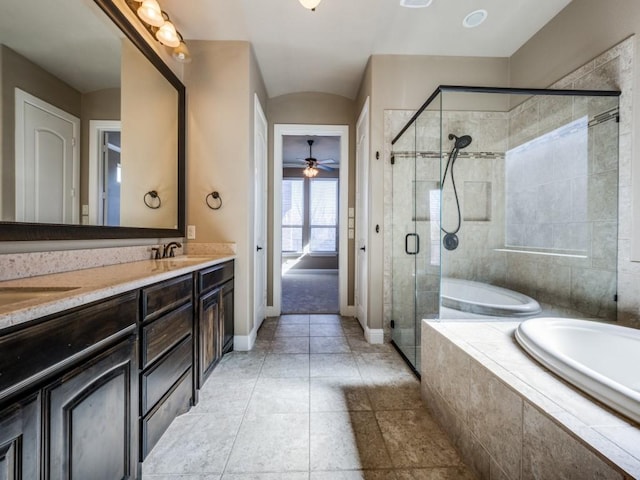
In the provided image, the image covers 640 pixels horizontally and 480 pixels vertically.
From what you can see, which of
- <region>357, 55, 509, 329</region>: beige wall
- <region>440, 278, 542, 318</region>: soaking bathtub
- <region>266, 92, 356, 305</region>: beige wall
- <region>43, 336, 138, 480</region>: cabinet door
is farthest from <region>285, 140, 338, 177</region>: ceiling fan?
<region>43, 336, 138, 480</region>: cabinet door

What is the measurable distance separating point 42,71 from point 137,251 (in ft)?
3.40

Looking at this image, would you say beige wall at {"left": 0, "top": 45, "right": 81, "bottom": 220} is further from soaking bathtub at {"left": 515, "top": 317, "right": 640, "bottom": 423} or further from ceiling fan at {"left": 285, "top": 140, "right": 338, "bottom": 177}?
ceiling fan at {"left": 285, "top": 140, "right": 338, "bottom": 177}

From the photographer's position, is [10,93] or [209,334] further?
[209,334]

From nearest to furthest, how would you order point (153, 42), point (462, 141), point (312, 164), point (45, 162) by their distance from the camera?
point (45, 162) → point (153, 42) → point (462, 141) → point (312, 164)

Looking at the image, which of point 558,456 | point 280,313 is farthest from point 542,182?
point 280,313

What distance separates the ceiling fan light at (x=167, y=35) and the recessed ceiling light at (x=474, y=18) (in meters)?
2.23

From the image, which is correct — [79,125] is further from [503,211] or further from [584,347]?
[503,211]

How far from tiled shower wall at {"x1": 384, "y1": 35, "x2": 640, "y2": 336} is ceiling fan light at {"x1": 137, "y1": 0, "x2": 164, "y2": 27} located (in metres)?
1.88

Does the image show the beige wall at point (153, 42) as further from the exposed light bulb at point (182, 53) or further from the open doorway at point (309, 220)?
the open doorway at point (309, 220)

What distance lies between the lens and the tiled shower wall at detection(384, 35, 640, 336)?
1610mm

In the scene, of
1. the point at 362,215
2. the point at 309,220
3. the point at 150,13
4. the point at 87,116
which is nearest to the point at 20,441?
the point at 87,116

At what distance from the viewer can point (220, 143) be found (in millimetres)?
2350

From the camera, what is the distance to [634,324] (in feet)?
5.01

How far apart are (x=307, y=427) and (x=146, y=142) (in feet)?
6.68
